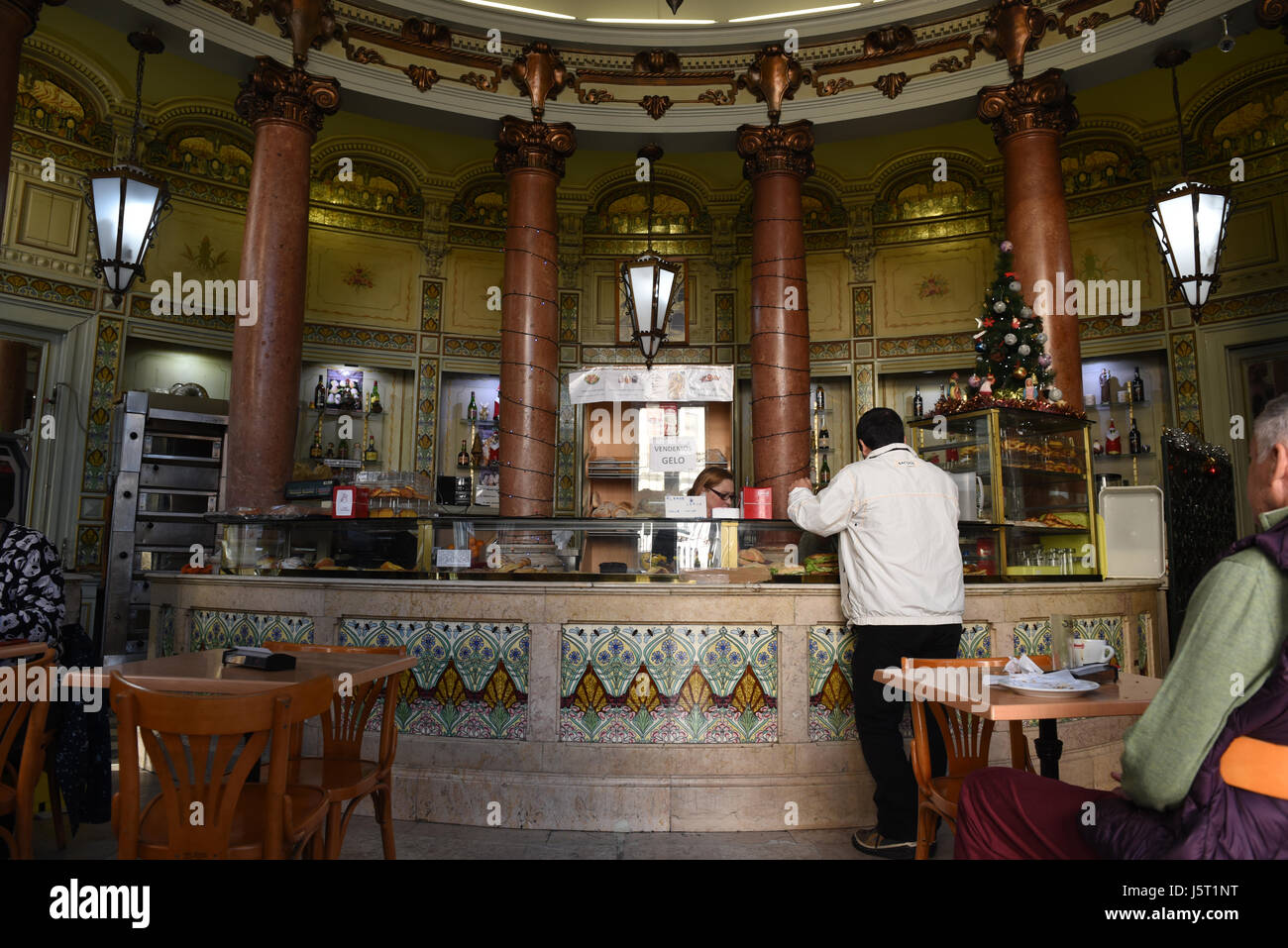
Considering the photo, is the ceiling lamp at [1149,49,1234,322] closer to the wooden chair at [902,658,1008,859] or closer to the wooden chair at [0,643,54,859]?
the wooden chair at [902,658,1008,859]

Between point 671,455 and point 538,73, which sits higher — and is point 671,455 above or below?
below

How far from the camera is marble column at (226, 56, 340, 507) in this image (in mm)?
6074

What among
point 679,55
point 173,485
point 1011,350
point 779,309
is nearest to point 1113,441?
point 1011,350

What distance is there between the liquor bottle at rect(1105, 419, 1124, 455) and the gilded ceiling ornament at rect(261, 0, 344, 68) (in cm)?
875

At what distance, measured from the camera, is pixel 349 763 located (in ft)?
9.80

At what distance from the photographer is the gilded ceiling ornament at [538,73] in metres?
7.55

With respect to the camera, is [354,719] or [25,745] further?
[354,719]

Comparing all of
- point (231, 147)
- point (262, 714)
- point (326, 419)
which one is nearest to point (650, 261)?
point (262, 714)

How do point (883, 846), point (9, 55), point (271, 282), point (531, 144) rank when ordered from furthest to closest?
point (531, 144)
point (271, 282)
point (9, 55)
point (883, 846)

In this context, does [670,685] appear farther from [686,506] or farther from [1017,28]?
[1017,28]

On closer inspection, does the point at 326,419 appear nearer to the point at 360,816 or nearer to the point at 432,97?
the point at 432,97

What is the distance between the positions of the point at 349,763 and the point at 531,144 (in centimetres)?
609

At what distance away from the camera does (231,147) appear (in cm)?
909
